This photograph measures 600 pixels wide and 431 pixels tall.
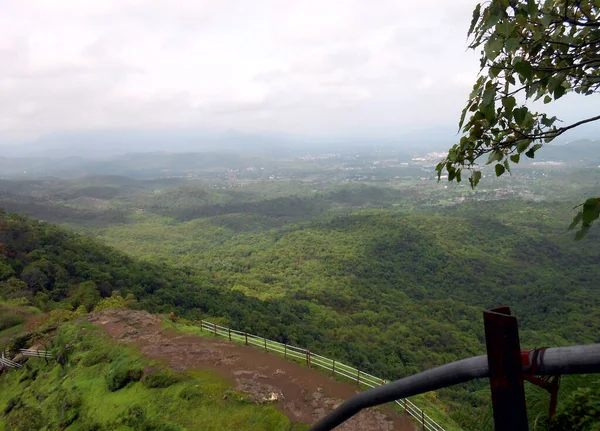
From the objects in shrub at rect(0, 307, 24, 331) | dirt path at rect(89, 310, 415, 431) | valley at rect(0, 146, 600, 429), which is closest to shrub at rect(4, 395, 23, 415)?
dirt path at rect(89, 310, 415, 431)

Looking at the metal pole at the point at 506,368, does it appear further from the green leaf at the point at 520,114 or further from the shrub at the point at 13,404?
the shrub at the point at 13,404

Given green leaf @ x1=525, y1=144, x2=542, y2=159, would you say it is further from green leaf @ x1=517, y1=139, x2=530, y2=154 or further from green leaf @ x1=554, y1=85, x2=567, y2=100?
green leaf @ x1=554, y1=85, x2=567, y2=100

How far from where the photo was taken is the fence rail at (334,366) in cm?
716

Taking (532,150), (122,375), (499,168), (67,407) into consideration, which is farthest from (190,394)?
(532,150)

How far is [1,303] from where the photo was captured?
16078 millimetres

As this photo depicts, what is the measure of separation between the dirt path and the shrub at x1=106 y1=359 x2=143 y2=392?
81 cm

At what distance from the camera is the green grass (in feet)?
23.6

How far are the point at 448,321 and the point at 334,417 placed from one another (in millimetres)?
37340

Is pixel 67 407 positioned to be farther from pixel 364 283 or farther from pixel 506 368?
pixel 364 283

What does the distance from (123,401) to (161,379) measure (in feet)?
3.15

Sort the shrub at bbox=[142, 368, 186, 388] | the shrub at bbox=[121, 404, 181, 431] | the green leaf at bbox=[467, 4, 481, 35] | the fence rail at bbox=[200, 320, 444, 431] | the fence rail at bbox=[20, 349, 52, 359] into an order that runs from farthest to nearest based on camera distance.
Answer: the fence rail at bbox=[20, 349, 52, 359]
the shrub at bbox=[142, 368, 186, 388]
the fence rail at bbox=[200, 320, 444, 431]
the shrub at bbox=[121, 404, 181, 431]
the green leaf at bbox=[467, 4, 481, 35]

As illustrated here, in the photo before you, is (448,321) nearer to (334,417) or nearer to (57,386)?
(57,386)

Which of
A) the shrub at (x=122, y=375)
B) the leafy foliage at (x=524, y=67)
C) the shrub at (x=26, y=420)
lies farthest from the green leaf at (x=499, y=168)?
the shrub at (x=26, y=420)

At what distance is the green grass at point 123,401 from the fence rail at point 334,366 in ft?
7.18
